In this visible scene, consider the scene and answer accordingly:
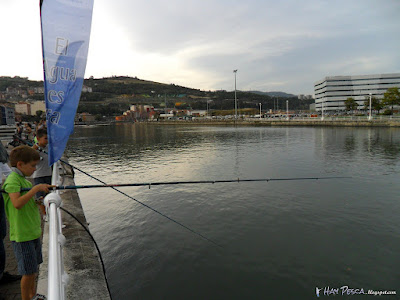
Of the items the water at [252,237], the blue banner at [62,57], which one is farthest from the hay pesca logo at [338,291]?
the blue banner at [62,57]

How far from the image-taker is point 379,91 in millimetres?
138250

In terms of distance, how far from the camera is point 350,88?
Answer: 468 feet

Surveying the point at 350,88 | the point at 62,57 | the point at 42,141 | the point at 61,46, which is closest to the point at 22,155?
the point at 62,57

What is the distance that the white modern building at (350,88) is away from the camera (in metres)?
138

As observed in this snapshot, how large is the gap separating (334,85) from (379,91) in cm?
2226

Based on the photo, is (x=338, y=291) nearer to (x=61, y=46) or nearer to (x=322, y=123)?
(x=61, y=46)

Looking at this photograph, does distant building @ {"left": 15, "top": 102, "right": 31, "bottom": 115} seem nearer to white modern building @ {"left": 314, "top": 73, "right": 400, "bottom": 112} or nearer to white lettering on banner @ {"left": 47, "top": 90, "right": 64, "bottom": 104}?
white modern building @ {"left": 314, "top": 73, "right": 400, "bottom": 112}

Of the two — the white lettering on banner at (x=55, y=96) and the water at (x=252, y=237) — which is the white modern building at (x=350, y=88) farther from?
the white lettering on banner at (x=55, y=96)

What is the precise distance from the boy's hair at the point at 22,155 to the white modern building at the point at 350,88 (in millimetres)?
153104

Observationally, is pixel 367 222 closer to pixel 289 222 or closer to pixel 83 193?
pixel 289 222

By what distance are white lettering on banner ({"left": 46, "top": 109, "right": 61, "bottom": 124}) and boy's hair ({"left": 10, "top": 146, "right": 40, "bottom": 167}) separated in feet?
1.75

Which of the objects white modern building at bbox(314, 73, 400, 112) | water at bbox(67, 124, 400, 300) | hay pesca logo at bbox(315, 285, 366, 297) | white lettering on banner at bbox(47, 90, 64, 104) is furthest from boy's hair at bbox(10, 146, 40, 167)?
white modern building at bbox(314, 73, 400, 112)

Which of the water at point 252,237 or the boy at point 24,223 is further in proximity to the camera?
the water at point 252,237

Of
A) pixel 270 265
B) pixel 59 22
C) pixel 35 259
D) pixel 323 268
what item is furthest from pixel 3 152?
pixel 323 268
